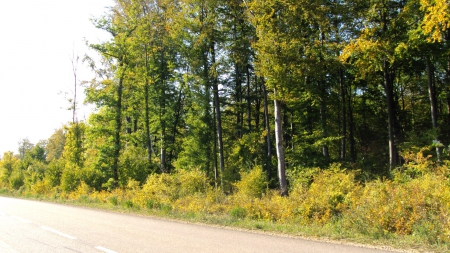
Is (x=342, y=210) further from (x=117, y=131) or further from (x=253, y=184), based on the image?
→ (x=117, y=131)

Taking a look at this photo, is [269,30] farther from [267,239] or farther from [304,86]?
[267,239]

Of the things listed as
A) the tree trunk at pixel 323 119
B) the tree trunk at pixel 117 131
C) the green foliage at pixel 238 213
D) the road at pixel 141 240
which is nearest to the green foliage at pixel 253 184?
the green foliage at pixel 238 213

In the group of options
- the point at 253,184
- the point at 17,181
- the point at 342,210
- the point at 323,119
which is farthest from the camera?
the point at 17,181

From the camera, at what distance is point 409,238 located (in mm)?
7582

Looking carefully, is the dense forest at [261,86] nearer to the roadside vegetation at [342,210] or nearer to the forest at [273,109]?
the forest at [273,109]

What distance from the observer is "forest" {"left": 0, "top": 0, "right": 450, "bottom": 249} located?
13.1 metres

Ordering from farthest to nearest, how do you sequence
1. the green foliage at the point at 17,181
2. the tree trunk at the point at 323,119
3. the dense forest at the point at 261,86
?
the green foliage at the point at 17,181
the tree trunk at the point at 323,119
the dense forest at the point at 261,86

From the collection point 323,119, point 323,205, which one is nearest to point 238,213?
point 323,205

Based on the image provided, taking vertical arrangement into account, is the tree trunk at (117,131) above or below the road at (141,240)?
above

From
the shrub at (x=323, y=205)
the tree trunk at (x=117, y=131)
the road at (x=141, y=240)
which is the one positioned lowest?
the road at (x=141, y=240)

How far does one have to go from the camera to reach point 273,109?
98.9 ft

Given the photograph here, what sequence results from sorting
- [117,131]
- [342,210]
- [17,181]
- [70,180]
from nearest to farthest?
[342,210], [117,131], [70,180], [17,181]

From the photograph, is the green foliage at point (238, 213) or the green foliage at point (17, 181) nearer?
the green foliage at point (238, 213)

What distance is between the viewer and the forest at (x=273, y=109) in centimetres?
1313
